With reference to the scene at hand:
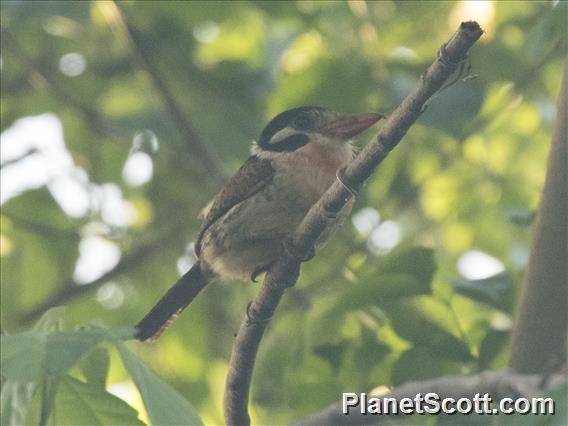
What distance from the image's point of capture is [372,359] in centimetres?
350

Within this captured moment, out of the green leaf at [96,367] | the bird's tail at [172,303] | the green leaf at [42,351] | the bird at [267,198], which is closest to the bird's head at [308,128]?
the bird at [267,198]

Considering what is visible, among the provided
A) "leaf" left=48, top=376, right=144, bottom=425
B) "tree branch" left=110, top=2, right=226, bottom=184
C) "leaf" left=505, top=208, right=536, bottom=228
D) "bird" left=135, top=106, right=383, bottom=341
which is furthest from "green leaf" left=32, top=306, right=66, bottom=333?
"tree branch" left=110, top=2, right=226, bottom=184

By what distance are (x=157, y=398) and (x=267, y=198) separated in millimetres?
1467

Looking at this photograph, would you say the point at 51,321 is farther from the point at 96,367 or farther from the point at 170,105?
the point at 170,105

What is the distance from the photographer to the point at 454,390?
9.57ft

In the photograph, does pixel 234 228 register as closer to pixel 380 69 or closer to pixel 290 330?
pixel 290 330

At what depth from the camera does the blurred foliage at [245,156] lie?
3.55 m

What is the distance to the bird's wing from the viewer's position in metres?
3.73

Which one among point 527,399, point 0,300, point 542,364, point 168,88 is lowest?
point 527,399

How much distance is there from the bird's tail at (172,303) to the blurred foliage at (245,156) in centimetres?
32

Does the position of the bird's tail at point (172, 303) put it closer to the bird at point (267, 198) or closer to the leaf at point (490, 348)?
the bird at point (267, 198)

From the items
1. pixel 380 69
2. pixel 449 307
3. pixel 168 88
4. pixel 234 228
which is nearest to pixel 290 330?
pixel 234 228

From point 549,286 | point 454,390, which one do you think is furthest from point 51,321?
point 549,286

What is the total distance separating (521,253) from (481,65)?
749mm
